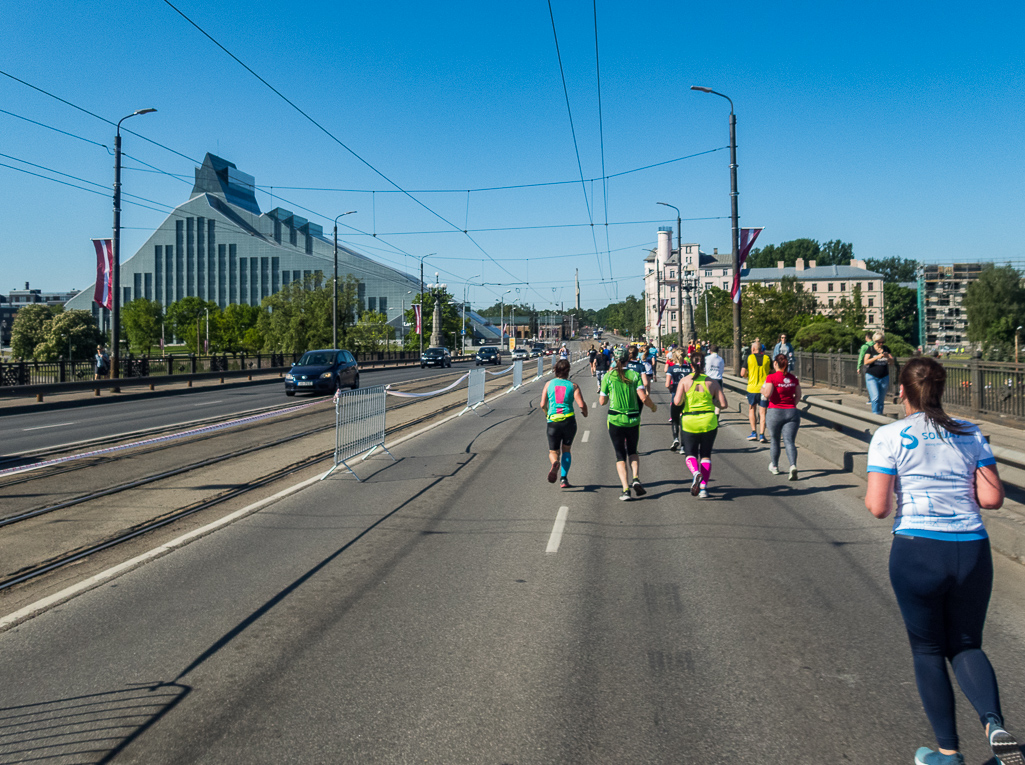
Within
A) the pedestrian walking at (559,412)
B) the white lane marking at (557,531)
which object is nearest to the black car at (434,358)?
the pedestrian walking at (559,412)

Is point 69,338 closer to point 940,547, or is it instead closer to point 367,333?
point 367,333

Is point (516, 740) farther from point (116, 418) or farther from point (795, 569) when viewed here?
point (116, 418)

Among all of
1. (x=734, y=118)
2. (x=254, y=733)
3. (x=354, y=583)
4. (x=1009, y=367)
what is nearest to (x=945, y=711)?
(x=254, y=733)

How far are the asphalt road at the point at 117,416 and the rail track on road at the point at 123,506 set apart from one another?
3463 mm

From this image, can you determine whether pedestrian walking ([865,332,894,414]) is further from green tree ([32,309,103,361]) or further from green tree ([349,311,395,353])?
green tree ([32,309,103,361])

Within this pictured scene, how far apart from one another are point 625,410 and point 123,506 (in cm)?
602

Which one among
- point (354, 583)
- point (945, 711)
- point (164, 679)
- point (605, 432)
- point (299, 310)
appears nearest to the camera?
point (945, 711)

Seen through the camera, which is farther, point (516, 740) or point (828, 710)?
point (828, 710)

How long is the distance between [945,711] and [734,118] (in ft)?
83.3

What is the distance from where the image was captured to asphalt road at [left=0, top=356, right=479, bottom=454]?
17484mm

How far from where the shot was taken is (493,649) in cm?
488

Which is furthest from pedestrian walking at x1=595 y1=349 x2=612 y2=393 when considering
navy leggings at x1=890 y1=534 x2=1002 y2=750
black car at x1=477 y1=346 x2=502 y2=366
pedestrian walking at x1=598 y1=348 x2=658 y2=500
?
black car at x1=477 y1=346 x2=502 y2=366

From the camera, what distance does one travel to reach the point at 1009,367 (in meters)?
15.1

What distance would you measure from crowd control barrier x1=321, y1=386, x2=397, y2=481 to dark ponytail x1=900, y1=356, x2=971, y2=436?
8.60m
